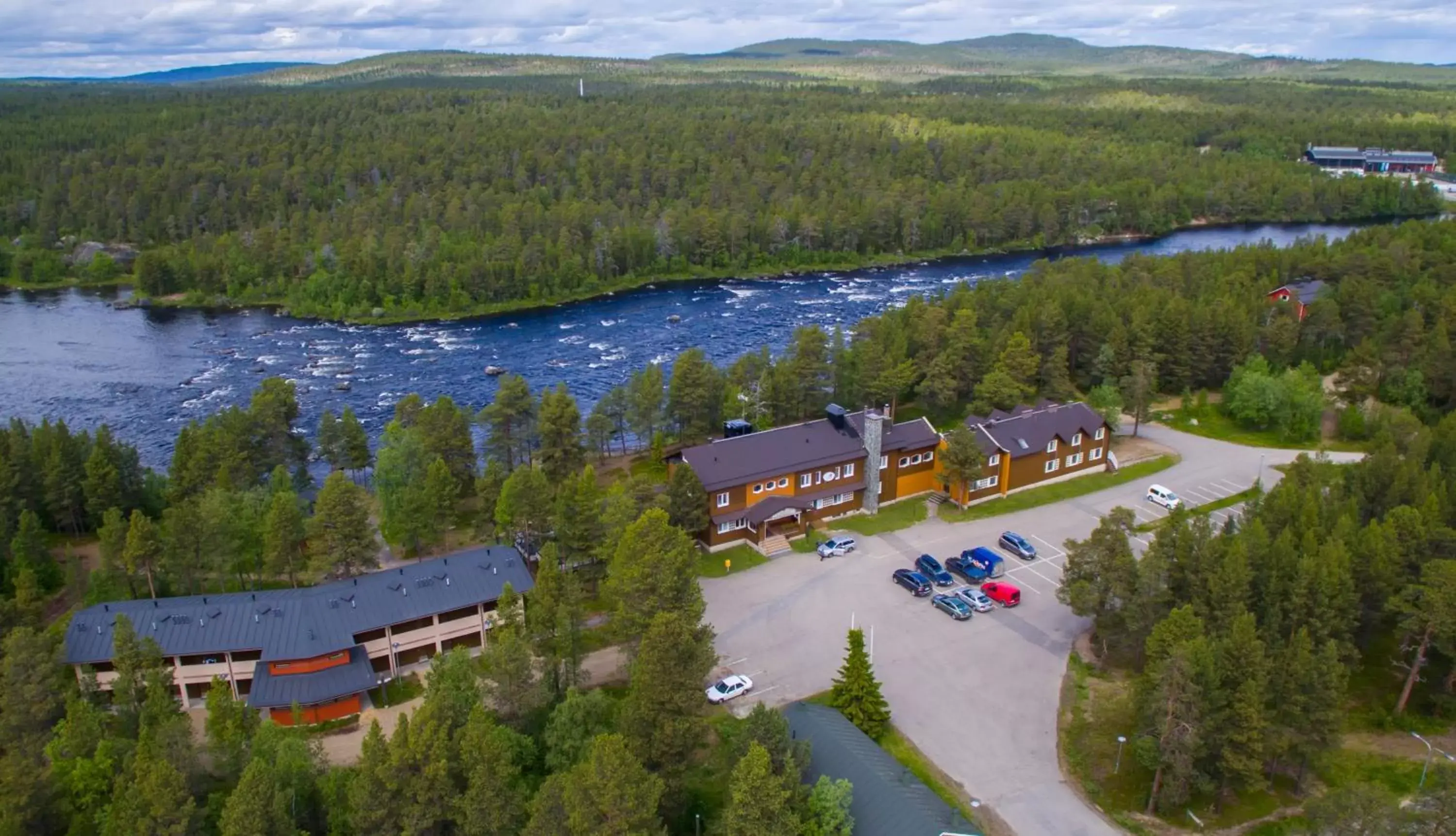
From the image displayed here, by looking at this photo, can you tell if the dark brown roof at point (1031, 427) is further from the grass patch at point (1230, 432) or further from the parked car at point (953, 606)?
the parked car at point (953, 606)

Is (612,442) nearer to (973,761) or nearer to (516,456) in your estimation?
(516,456)

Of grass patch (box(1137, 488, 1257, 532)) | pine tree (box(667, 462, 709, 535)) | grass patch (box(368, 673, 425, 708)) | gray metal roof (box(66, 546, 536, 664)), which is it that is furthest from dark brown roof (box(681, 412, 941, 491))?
grass patch (box(368, 673, 425, 708))

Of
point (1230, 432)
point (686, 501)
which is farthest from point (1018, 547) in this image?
point (1230, 432)

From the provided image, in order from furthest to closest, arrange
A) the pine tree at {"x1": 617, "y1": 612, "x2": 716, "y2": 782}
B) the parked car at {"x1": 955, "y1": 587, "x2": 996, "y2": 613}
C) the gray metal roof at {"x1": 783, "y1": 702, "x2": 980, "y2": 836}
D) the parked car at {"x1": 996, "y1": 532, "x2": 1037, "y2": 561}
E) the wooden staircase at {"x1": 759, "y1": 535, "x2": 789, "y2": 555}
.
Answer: the wooden staircase at {"x1": 759, "y1": 535, "x2": 789, "y2": 555}
the parked car at {"x1": 996, "y1": 532, "x2": 1037, "y2": 561}
the parked car at {"x1": 955, "y1": 587, "x2": 996, "y2": 613}
the pine tree at {"x1": 617, "y1": 612, "x2": 716, "y2": 782}
the gray metal roof at {"x1": 783, "y1": 702, "x2": 980, "y2": 836}

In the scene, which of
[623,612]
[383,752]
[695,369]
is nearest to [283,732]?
[383,752]

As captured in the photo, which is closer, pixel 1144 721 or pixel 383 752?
pixel 383 752

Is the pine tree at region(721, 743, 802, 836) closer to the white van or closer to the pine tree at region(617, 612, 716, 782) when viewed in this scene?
the pine tree at region(617, 612, 716, 782)

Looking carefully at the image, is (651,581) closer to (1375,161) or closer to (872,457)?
(872,457)
